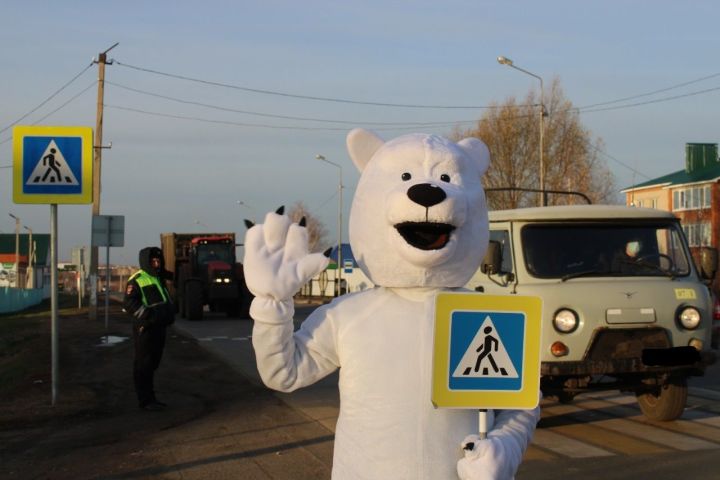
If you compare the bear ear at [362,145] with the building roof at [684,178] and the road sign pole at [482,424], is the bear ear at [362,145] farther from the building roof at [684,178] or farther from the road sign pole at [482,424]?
the building roof at [684,178]

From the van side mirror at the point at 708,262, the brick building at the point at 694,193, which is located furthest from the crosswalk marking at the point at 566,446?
the brick building at the point at 694,193

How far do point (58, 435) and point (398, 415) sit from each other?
282 inches

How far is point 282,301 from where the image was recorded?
403 centimetres

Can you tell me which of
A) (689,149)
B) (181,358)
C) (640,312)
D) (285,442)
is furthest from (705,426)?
(689,149)

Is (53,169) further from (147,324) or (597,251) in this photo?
(597,251)

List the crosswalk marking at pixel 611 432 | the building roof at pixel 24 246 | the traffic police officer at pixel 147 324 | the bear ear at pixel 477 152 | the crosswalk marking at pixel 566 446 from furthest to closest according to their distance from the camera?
the building roof at pixel 24 246, the traffic police officer at pixel 147 324, the crosswalk marking at pixel 611 432, the crosswalk marking at pixel 566 446, the bear ear at pixel 477 152

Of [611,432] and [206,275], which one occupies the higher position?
[206,275]

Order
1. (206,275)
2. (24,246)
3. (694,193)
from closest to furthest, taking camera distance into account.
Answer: (206,275)
(694,193)
(24,246)

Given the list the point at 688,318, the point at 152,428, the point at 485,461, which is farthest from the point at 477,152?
the point at 152,428

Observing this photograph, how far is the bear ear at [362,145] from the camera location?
4.70 metres

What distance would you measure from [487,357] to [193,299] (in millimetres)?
30337

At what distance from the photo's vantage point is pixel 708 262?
10859 mm

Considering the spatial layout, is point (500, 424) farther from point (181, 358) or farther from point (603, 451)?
point (181, 358)

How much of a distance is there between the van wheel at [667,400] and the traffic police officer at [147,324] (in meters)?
5.57
